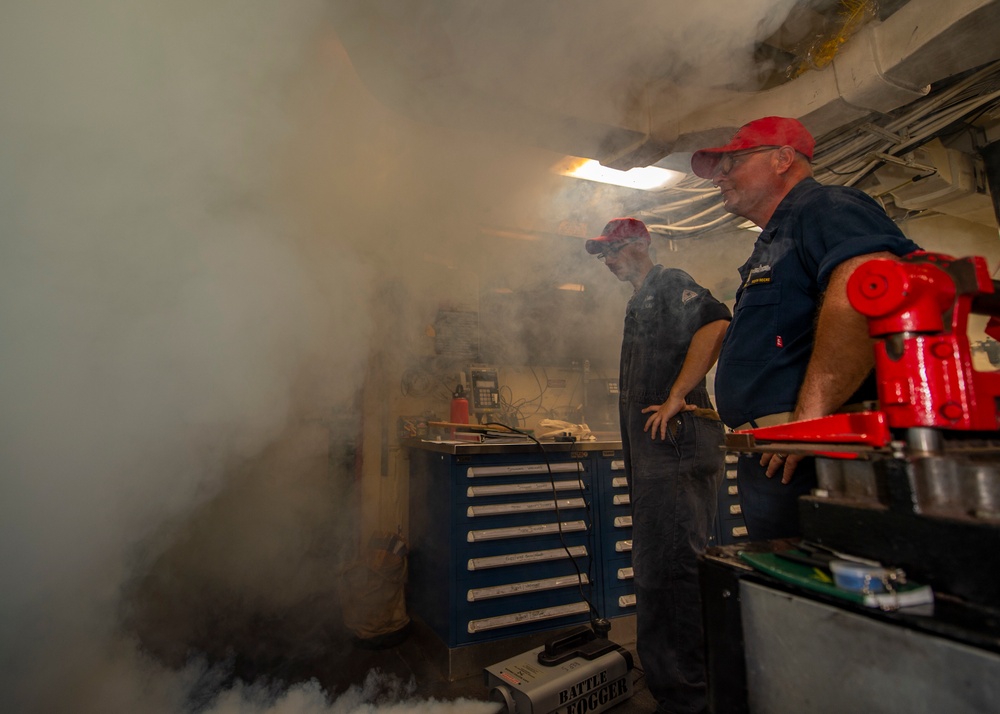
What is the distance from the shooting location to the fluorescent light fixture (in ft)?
7.84

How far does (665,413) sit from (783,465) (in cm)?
62

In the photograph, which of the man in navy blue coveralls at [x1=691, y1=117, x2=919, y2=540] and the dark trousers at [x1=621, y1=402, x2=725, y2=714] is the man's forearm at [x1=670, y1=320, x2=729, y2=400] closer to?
the dark trousers at [x1=621, y1=402, x2=725, y2=714]

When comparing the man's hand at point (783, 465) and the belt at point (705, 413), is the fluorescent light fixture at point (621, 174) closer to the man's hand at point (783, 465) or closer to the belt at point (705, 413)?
the belt at point (705, 413)

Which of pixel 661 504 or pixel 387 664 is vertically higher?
pixel 661 504

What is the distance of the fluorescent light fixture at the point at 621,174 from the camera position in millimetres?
2389

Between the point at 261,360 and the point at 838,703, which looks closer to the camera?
the point at 838,703

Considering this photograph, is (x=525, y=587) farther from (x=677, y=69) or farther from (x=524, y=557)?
(x=677, y=69)

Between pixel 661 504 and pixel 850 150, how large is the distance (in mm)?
1895

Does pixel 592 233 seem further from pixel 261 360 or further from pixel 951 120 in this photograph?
pixel 261 360

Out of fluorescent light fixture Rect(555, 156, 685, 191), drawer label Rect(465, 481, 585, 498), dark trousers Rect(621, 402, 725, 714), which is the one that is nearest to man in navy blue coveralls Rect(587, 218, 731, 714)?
dark trousers Rect(621, 402, 725, 714)

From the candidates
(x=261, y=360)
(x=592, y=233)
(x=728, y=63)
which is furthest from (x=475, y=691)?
(x=728, y=63)

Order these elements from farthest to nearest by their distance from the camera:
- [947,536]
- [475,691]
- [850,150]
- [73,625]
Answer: [850,150], [475,691], [73,625], [947,536]

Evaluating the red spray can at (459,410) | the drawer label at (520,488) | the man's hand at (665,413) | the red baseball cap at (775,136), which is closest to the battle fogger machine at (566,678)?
the drawer label at (520,488)

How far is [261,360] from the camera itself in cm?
153
